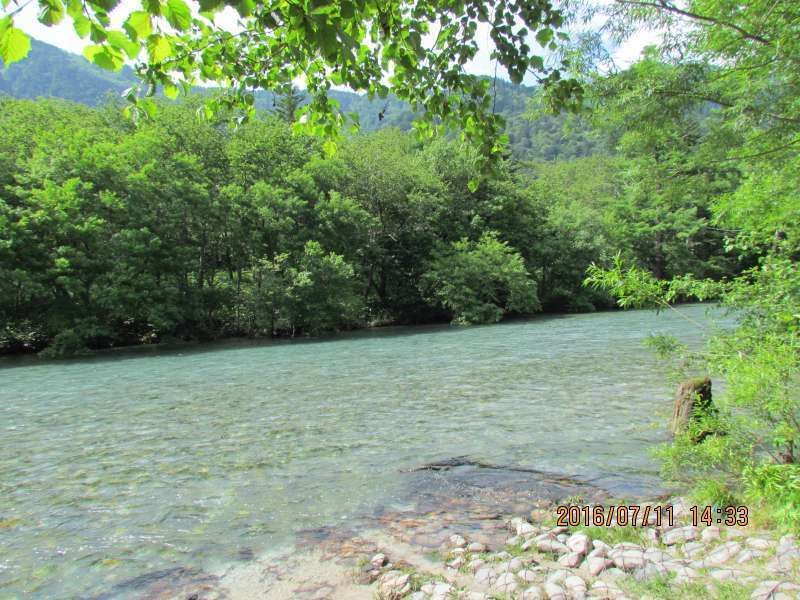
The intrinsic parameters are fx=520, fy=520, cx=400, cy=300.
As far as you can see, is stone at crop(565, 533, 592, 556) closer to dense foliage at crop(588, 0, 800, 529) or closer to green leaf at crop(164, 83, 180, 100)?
dense foliage at crop(588, 0, 800, 529)

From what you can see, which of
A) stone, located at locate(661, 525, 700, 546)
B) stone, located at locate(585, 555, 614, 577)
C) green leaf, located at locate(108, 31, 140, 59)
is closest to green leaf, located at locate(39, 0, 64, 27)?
green leaf, located at locate(108, 31, 140, 59)

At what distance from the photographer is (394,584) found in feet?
12.2

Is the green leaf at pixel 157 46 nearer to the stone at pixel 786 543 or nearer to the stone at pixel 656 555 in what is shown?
the stone at pixel 656 555

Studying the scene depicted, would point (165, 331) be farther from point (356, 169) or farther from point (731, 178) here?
point (731, 178)

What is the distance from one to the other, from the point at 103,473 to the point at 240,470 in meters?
1.87

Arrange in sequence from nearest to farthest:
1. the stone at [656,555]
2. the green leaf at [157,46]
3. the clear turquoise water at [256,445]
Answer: the green leaf at [157,46], the stone at [656,555], the clear turquoise water at [256,445]

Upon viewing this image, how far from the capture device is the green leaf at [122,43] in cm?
200

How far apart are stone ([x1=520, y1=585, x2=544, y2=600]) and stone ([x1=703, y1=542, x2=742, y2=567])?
1.19 metres

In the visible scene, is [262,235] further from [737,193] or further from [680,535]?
[680,535]

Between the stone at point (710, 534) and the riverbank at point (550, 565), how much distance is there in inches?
0.4

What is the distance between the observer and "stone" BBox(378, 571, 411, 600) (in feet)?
11.8

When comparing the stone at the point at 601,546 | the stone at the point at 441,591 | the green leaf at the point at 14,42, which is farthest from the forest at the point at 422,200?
the stone at the point at 441,591

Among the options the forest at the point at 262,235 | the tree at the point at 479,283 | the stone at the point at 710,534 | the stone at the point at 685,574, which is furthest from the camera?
the tree at the point at 479,283

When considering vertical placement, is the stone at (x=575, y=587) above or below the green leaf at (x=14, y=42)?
below
